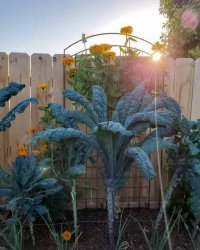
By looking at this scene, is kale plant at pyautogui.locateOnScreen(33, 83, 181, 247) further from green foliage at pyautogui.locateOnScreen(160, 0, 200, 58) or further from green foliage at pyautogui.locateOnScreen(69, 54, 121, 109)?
green foliage at pyautogui.locateOnScreen(160, 0, 200, 58)

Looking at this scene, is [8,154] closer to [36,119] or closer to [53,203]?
[36,119]

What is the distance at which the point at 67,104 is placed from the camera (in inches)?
142

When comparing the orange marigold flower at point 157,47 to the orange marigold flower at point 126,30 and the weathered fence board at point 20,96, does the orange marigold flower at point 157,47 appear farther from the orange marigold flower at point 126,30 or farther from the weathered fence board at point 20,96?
the weathered fence board at point 20,96

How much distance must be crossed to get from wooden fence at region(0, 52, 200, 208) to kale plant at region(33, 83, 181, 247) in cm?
73

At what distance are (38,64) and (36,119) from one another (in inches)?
22.8

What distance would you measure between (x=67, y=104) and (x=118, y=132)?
128 cm

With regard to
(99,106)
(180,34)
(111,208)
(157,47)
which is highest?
(180,34)

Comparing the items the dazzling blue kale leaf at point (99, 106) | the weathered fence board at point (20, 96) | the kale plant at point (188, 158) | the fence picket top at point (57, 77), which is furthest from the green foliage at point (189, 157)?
the weathered fence board at point (20, 96)

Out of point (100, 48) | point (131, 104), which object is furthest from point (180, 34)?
point (131, 104)

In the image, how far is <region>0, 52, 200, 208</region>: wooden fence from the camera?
11.5ft

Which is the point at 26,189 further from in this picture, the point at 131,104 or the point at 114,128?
the point at 131,104

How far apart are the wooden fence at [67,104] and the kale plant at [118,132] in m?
0.73

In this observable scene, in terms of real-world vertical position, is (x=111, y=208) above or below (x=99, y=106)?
below

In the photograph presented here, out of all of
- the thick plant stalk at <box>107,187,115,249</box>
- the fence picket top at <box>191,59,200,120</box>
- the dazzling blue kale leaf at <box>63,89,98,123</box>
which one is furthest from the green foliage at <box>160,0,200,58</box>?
the thick plant stalk at <box>107,187,115,249</box>
